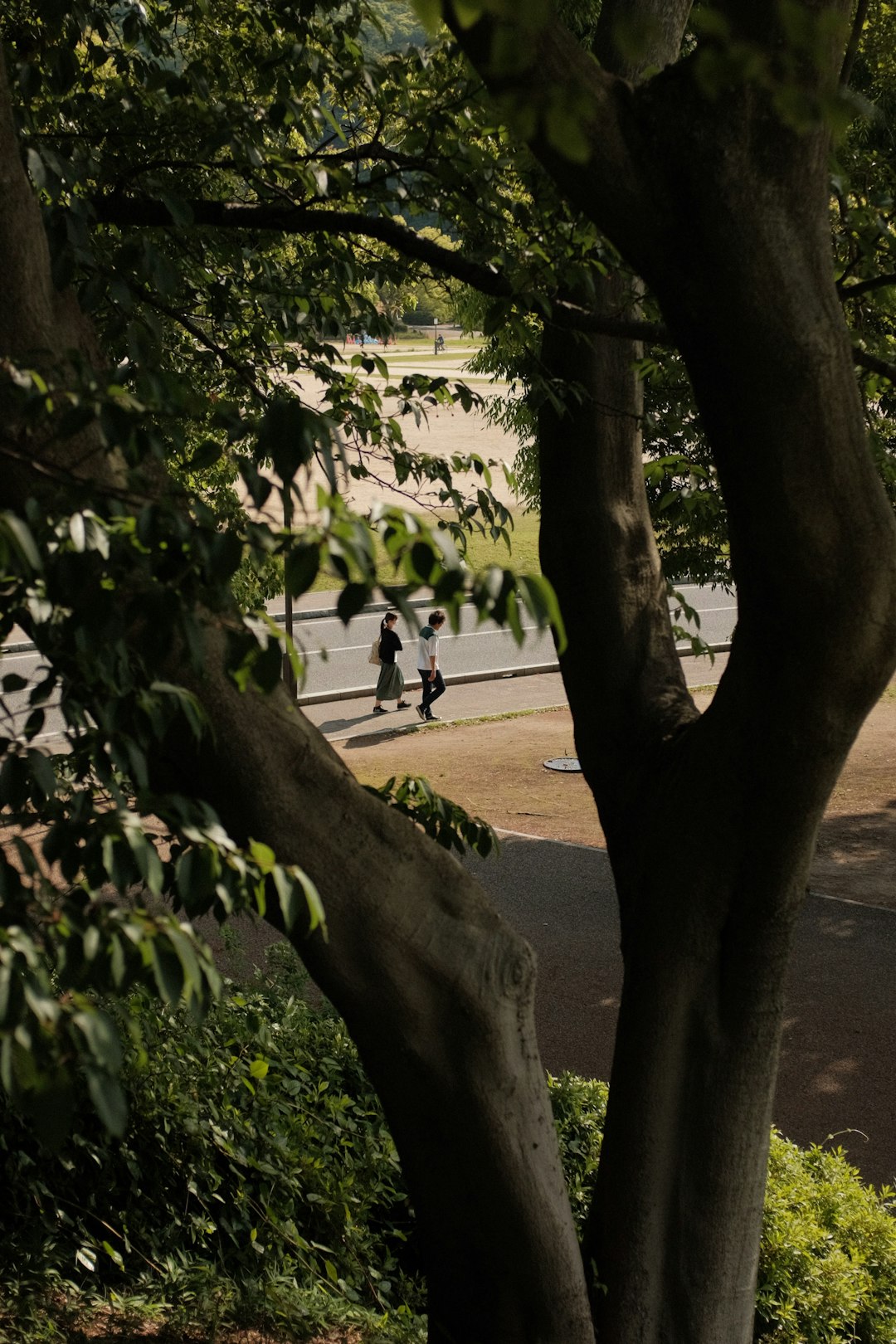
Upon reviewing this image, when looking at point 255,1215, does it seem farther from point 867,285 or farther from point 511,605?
point 867,285

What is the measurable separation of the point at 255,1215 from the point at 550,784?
1106 cm

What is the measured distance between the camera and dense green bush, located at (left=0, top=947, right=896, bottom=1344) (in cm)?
482

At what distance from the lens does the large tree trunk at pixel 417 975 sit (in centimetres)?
337

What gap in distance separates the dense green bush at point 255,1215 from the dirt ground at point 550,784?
6732 millimetres

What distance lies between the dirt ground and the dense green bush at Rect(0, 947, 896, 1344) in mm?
6732

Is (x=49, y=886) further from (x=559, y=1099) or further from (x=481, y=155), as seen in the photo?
(x=559, y=1099)

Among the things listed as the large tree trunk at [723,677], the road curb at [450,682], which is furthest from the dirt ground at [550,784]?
the large tree trunk at [723,677]

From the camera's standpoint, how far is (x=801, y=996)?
394 inches

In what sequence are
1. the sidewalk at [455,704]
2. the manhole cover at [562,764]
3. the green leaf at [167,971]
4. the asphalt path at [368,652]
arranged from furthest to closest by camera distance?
the asphalt path at [368,652], the sidewalk at [455,704], the manhole cover at [562,764], the green leaf at [167,971]

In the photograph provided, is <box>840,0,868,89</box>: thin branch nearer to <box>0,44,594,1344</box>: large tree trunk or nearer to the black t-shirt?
<box>0,44,594,1344</box>: large tree trunk

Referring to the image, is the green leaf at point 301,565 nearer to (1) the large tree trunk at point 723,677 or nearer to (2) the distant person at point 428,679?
(1) the large tree trunk at point 723,677

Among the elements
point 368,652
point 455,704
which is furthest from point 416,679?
point 368,652

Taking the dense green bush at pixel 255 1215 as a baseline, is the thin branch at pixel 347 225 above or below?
→ above

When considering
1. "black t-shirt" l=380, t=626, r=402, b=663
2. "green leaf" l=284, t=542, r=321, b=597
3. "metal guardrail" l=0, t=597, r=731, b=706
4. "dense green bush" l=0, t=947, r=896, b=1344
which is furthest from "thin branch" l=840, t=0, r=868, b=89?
"black t-shirt" l=380, t=626, r=402, b=663
